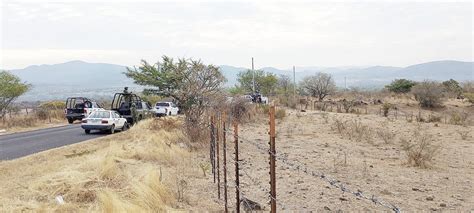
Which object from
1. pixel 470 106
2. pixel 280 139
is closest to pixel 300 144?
pixel 280 139

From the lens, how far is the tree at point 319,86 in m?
63.1

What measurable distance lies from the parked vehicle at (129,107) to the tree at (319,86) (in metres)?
35.1

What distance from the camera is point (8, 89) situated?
37.2 metres

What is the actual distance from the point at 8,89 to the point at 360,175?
32.6 meters

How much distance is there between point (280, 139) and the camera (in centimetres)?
2005

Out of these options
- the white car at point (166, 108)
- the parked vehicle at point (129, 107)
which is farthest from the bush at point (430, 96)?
the parked vehicle at point (129, 107)

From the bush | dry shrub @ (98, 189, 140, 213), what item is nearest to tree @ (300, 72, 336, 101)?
the bush

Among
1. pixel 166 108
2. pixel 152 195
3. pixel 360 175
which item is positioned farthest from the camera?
pixel 166 108

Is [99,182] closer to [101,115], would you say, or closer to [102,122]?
[102,122]

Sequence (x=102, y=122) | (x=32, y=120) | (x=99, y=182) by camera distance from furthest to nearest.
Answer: (x=32, y=120), (x=102, y=122), (x=99, y=182)

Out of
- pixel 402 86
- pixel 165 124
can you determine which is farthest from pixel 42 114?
pixel 402 86

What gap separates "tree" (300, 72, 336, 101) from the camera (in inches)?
2485

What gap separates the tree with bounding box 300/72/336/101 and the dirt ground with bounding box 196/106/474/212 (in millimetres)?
42090

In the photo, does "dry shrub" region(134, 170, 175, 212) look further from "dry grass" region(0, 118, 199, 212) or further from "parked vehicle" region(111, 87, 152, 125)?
"parked vehicle" region(111, 87, 152, 125)
